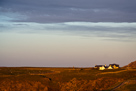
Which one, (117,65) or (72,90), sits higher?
(117,65)

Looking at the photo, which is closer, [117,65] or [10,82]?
[10,82]

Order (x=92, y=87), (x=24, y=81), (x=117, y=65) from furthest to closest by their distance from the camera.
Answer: (x=117, y=65) → (x=24, y=81) → (x=92, y=87)

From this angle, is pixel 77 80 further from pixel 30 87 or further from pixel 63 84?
pixel 30 87

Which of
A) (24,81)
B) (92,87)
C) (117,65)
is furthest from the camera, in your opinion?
(117,65)

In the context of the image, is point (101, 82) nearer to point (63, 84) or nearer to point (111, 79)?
point (111, 79)

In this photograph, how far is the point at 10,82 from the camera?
95.5 metres

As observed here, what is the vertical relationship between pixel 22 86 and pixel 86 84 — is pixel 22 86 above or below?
below

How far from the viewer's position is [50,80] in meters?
99.6

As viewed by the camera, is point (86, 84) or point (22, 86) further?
point (86, 84)

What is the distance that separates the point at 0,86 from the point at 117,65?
360 ft

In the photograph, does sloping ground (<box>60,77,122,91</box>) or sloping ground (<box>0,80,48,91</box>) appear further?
sloping ground (<box>0,80,48,91</box>)

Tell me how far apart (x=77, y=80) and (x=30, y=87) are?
20.2m

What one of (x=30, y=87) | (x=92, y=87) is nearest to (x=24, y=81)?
(x=30, y=87)

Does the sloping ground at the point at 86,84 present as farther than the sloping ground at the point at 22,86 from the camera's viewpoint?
No
